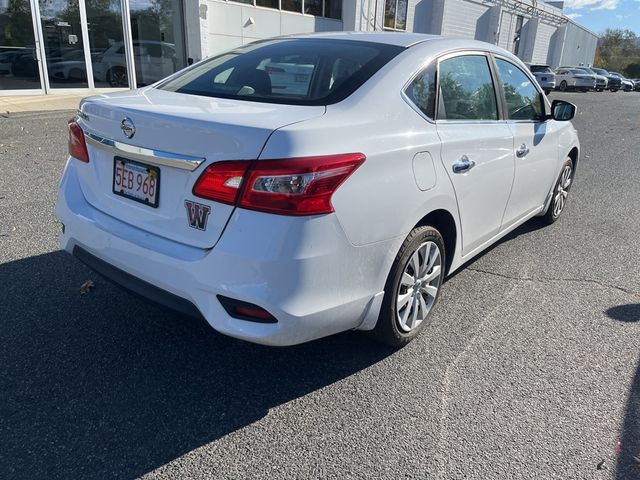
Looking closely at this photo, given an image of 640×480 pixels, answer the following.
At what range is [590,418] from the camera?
2.50m

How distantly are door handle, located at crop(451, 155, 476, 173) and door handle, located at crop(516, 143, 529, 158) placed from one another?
82cm

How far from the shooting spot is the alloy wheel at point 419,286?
279 cm

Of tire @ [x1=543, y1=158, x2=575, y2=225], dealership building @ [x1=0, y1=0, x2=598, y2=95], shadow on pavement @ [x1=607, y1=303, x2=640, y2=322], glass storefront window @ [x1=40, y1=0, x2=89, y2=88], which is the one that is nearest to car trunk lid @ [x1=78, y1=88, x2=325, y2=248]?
shadow on pavement @ [x1=607, y1=303, x2=640, y2=322]

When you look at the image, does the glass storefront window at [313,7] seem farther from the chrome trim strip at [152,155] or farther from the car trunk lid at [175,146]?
the chrome trim strip at [152,155]

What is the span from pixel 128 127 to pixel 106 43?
13.5 m

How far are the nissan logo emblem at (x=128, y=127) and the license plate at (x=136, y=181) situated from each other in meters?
0.12

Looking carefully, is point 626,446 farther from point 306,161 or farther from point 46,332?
point 46,332

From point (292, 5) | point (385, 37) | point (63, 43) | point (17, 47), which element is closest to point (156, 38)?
point (63, 43)

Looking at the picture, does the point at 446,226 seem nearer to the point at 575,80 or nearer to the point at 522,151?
the point at 522,151

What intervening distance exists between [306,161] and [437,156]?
0.95 meters

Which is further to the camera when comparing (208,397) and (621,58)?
(621,58)

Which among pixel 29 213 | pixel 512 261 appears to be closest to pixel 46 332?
pixel 29 213

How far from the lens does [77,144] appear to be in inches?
110

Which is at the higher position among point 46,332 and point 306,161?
point 306,161
